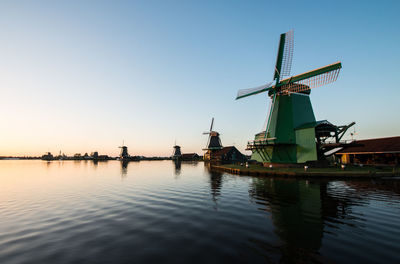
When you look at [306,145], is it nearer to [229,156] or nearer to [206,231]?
[206,231]

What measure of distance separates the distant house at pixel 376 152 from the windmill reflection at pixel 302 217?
25519mm

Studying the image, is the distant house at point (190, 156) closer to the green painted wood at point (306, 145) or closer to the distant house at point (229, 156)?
the distant house at point (229, 156)

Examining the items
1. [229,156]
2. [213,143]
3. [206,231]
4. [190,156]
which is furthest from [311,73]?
[190,156]

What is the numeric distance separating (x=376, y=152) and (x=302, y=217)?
1427 inches

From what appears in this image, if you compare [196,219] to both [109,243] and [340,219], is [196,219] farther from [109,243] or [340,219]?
[340,219]

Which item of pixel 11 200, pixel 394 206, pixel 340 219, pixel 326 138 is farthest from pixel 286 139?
pixel 11 200

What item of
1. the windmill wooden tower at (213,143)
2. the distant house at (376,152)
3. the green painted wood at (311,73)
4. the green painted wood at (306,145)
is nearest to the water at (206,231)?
the green painted wood at (306,145)

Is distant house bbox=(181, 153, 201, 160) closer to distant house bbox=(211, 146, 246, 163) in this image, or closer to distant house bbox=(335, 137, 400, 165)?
distant house bbox=(211, 146, 246, 163)

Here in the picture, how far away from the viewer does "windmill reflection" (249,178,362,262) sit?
6.05m

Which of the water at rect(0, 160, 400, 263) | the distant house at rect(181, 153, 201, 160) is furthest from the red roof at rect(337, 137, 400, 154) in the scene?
the distant house at rect(181, 153, 201, 160)

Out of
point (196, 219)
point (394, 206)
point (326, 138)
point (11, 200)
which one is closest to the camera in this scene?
point (196, 219)

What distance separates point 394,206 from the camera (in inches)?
448

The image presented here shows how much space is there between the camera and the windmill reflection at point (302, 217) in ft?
19.9

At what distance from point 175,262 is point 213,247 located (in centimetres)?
155
